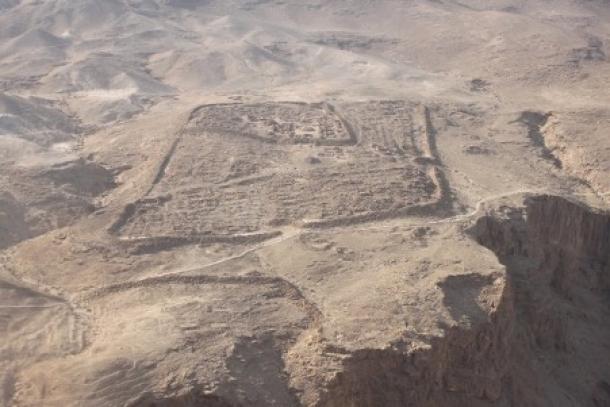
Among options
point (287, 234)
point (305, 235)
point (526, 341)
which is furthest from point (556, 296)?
point (287, 234)

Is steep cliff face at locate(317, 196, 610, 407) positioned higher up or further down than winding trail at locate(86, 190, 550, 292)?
further down

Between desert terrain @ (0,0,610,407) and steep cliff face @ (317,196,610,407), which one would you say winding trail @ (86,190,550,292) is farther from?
steep cliff face @ (317,196,610,407)

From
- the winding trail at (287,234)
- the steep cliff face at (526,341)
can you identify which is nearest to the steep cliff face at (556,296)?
Answer: the steep cliff face at (526,341)

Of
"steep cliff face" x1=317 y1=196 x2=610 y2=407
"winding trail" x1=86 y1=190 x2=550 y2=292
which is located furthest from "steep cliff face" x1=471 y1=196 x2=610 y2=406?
"winding trail" x1=86 y1=190 x2=550 y2=292

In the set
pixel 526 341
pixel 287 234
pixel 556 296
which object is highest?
pixel 287 234

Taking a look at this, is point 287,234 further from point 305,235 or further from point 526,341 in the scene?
point 526,341

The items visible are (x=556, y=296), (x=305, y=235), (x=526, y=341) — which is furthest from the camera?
(x=556, y=296)

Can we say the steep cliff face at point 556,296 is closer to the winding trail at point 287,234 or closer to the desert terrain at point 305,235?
the desert terrain at point 305,235
